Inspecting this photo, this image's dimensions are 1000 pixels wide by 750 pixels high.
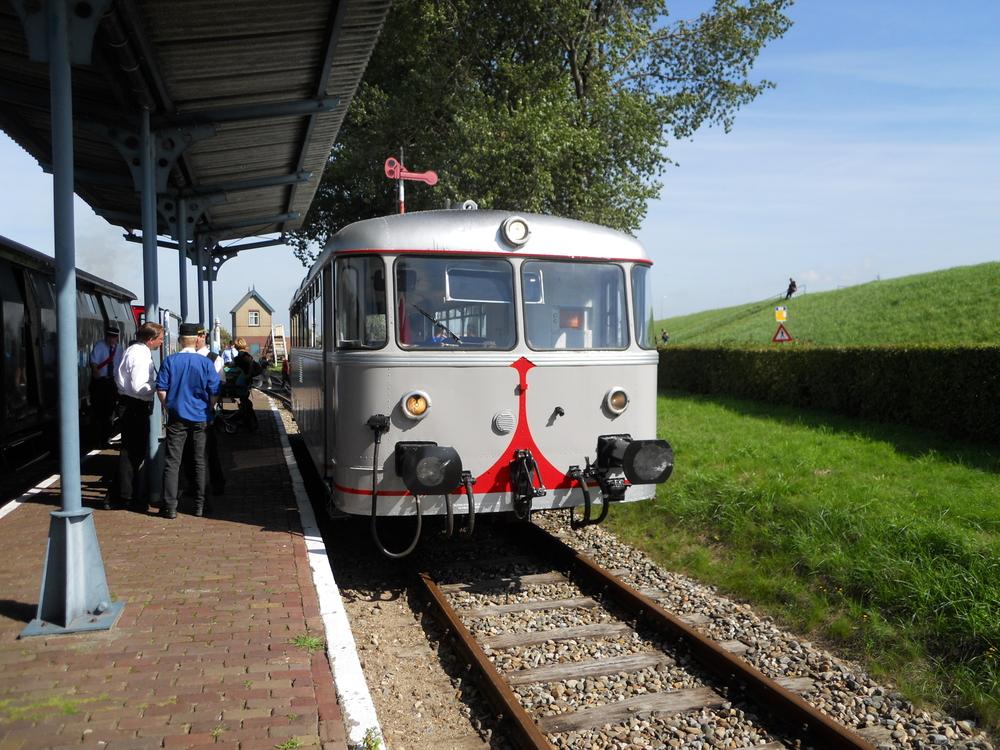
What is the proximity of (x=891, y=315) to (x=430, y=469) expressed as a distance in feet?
88.5

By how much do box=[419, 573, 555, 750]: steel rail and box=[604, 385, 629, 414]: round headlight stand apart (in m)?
2.06

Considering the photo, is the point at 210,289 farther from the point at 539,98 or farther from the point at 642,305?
the point at 642,305

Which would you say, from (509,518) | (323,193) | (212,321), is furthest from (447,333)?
(323,193)

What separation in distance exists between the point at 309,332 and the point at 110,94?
10.8 ft

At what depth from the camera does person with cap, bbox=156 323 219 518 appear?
8008mm

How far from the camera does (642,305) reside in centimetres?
731

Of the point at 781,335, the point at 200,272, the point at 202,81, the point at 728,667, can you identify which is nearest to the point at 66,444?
the point at 728,667

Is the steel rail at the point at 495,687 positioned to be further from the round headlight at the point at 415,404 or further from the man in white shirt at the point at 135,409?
the man in white shirt at the point at 135,409

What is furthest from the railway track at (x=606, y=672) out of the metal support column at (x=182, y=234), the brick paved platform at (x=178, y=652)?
the metal support column at (x=182, y=234)

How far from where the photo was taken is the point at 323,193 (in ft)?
95.7

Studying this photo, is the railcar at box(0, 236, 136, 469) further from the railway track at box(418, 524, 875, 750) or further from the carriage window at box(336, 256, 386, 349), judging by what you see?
the railway track at box(418, 524, 875, 750)

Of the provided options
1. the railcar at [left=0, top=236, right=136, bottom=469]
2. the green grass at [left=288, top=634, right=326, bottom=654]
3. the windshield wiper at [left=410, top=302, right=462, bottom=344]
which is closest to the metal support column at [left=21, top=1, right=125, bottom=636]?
the green grass at [left=288, top=634, right=326, bottom=654]

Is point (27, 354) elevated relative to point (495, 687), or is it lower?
elevated

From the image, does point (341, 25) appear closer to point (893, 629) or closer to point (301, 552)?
point (301, 552)
